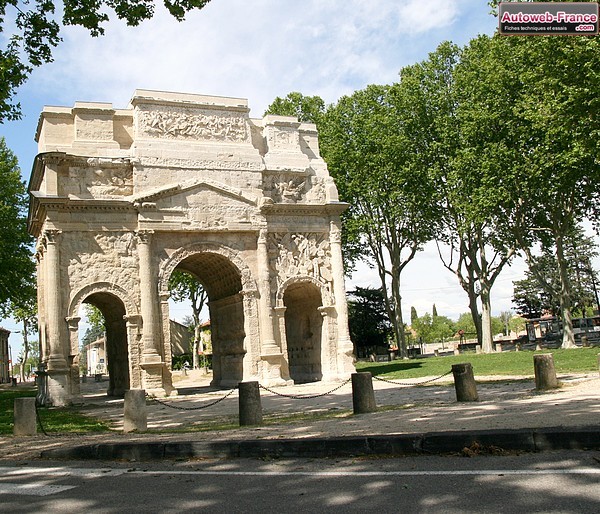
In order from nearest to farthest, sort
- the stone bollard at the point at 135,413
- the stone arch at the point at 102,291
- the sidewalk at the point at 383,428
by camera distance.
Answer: the sidewalk at the point at 383,428, the stone bollard at the point at 135,413, the stone arch at the point at 102,291

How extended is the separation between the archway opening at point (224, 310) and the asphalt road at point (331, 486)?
2005cm

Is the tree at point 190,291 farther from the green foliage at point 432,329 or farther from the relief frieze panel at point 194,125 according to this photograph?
the green foliage at point 432,329

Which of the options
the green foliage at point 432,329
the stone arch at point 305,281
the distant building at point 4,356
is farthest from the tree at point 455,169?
the distant building at point 4,356

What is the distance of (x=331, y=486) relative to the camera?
6566mm

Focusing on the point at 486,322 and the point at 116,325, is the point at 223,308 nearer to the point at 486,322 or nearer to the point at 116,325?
the point at 116,325

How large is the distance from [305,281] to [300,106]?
18547mm

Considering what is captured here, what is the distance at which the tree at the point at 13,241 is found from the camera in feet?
117

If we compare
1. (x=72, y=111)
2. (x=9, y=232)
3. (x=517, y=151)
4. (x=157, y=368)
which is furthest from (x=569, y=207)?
(x=9, y=232)

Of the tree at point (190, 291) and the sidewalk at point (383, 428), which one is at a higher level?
the tree at point (190, 291)

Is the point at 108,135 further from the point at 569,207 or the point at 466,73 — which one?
the point at 569,207

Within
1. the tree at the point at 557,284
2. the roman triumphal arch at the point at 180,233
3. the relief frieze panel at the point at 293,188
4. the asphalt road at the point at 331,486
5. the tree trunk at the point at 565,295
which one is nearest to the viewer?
the asphalt road at the point at 331,486

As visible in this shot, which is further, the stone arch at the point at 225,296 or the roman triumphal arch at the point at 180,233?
the stone arch at the point at 225,296

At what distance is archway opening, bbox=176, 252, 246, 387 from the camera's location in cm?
2848

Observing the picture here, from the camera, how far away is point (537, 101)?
28875 mm
